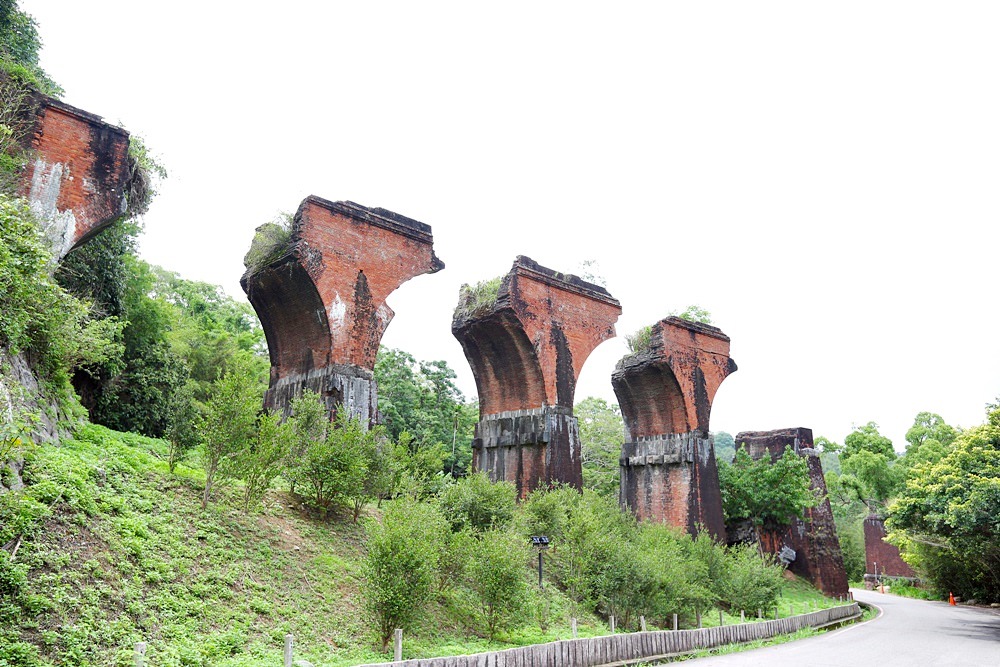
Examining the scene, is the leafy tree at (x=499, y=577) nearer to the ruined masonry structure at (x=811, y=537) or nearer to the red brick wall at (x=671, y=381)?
the red brick wall at (x=671, y=381)

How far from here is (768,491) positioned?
23.8 m

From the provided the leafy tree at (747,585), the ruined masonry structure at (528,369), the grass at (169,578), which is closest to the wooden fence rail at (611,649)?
the leafy tree at (747,585)

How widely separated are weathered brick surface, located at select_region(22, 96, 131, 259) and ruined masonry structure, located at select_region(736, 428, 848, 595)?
826 inches

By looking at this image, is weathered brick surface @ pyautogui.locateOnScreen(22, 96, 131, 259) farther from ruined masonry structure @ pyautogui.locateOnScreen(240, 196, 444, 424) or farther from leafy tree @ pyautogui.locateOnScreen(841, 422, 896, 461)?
leafy tree @ pyautogui.locateOnScreen(841, 422, 896, 461)

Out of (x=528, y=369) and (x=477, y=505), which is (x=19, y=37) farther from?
(x=477, y=505)

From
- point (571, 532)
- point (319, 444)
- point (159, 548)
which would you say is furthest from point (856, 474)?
point (159, 548)

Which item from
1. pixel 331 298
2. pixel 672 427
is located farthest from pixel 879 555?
pixel 331 298

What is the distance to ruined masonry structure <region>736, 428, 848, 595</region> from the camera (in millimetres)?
24688

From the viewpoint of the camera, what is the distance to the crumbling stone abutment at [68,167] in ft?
37.3

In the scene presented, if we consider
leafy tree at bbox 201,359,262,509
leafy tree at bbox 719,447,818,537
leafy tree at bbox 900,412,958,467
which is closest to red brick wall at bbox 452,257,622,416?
leafy tree at bbox 201,359,262,509

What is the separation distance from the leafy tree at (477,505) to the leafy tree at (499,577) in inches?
74.8

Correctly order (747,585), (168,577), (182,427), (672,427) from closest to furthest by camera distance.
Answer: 1. (168,577)
2. (182,427)
3. (747,585)
4. (672,427)

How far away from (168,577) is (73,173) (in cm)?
739

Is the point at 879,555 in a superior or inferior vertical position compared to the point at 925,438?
inferior
